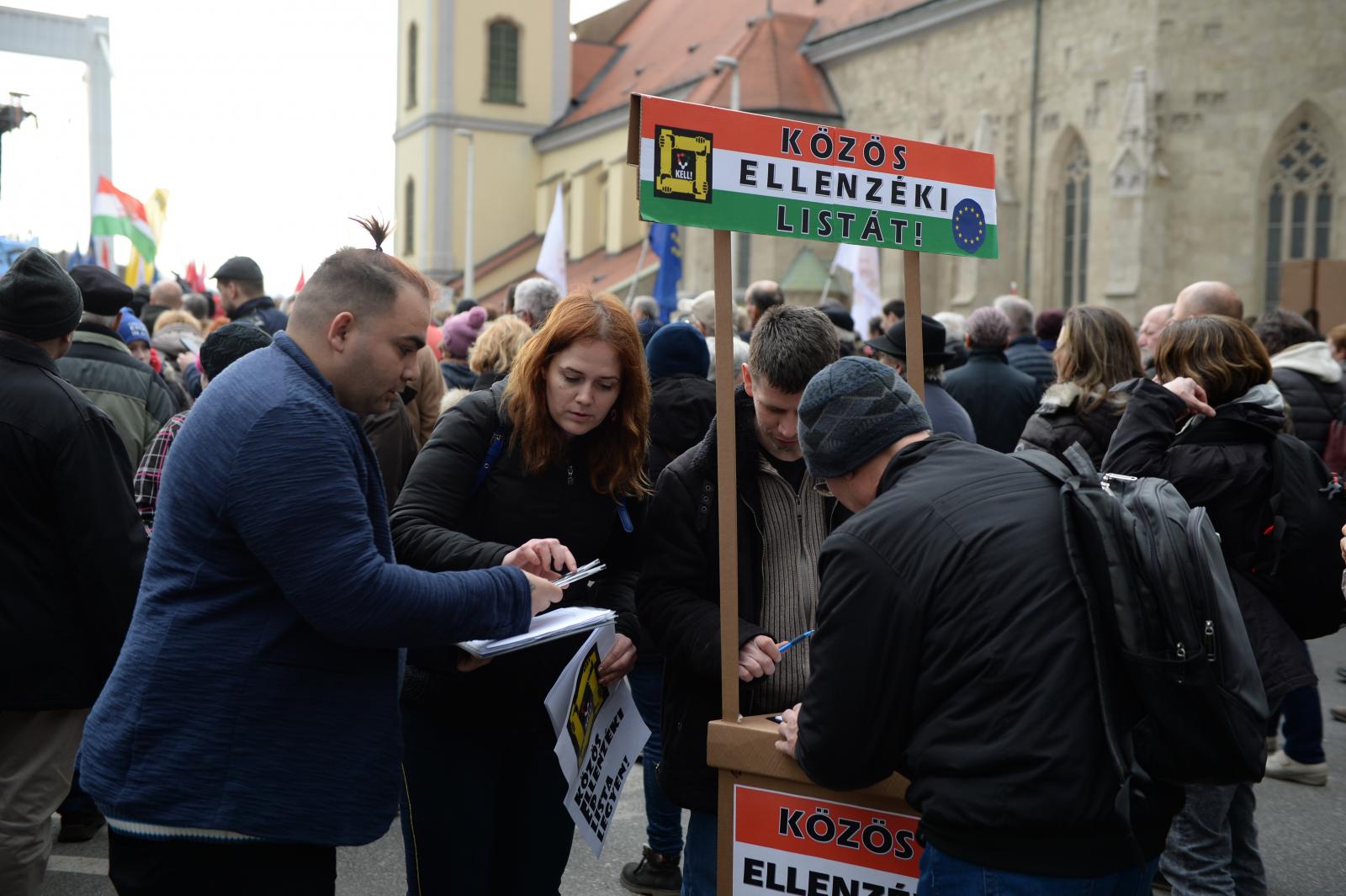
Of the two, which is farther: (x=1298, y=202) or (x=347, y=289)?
(x=1298, y=202)

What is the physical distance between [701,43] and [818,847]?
44232 mm

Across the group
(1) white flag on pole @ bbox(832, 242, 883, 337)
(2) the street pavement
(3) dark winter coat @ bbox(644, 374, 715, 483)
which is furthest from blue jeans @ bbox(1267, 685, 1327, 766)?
(1) white flag on pole @ bbox(832, 242, 883, 337)

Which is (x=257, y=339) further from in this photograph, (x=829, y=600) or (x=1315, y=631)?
(x=1315, y=631)

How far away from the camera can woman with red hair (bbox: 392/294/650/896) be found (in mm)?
3154

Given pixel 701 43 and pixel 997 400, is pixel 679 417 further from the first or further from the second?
pixel 701 43

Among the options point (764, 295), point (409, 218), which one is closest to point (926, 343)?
point (764, 295)

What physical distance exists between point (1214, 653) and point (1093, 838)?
1.28ft

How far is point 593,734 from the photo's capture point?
3293 millimetres

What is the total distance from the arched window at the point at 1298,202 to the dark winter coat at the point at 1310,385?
59.7 feet

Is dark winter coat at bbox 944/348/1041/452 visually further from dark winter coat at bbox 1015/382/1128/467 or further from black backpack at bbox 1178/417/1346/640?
black backpack at bbox 1178/417/1346/640

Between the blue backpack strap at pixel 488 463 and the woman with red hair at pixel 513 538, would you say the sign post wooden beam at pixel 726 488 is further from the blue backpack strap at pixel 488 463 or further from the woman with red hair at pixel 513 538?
the blue backpack strap at pixel 488 463

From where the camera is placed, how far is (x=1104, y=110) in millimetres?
25984

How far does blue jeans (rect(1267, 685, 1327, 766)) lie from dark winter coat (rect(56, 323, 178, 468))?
5.33m

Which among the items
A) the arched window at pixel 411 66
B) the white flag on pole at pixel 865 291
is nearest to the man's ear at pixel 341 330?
the white flag on pole at pixel 865 291
